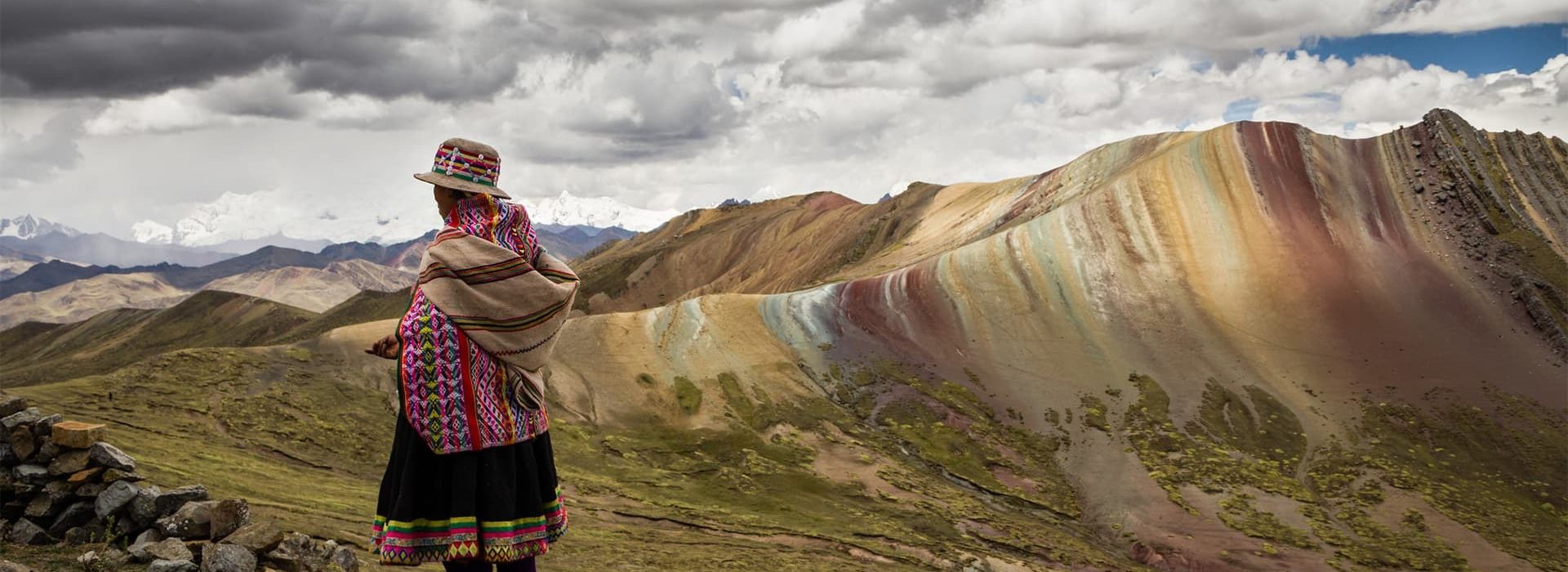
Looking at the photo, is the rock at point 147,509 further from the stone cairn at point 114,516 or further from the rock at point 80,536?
the rock at point 80,536

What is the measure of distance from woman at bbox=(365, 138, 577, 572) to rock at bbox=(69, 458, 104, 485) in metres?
6.27

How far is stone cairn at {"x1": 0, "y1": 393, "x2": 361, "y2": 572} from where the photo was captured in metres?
9.52

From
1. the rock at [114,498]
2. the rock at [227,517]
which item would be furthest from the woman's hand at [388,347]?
the rock at [114,498]

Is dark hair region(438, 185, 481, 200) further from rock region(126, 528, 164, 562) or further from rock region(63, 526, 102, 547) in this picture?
rock region(63, 526, 102, 547)

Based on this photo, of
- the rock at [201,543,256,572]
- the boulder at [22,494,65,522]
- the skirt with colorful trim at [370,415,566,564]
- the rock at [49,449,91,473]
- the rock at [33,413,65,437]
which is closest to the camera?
the skirt with colorful trim at [370,415,566,564]

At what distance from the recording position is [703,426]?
1578 inches

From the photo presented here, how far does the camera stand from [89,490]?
1066 centimetres

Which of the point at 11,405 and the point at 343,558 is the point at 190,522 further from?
the point at 11,405

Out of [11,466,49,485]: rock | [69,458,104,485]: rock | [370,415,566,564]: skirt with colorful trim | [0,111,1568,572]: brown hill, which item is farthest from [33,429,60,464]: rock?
[0,111,1568,572]: brown hill

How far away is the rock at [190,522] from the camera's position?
9938 millimetres

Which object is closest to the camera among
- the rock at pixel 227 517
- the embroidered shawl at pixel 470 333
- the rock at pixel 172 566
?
the embroidered shawl at pixel 470 333

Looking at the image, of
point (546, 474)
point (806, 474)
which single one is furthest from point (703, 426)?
point (546, 474)

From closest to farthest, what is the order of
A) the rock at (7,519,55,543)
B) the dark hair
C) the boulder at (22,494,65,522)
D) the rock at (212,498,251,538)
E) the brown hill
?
the dark hair < the rock at (212,498,251,538) < the rock at (7,519,55,543) < the boulder at (22,494,65,522) < the brown hill

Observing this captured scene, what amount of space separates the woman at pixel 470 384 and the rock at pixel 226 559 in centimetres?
364
